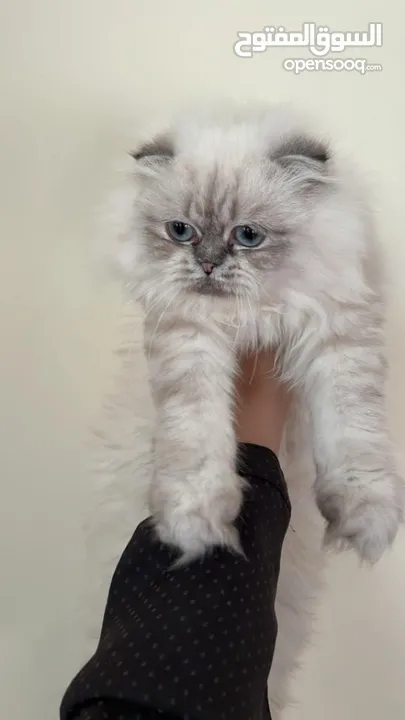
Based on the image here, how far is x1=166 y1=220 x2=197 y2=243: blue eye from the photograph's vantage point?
0.95m

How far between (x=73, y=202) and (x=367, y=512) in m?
0.85

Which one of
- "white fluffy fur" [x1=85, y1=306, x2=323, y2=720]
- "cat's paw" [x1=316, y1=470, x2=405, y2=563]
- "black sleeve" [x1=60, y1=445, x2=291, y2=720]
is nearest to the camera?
"black sleeve" [x1=60, y1=445, x2=291, y2=720]

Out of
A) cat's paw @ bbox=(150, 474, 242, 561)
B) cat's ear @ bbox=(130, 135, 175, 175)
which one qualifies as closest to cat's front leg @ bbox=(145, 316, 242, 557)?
cat's paw @ bbox=(150, 474, 242, 561)

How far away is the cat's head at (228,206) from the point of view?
94 cm

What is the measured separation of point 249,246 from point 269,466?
1.00 feet

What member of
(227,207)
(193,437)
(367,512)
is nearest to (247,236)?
(227,207)

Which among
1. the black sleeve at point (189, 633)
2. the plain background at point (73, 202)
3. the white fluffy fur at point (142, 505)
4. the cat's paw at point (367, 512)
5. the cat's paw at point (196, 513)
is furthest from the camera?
the plain background at point (73, 202)

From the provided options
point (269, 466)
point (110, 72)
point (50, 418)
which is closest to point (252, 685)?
point (269, 466)

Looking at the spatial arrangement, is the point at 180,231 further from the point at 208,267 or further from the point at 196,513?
the point at 196,513

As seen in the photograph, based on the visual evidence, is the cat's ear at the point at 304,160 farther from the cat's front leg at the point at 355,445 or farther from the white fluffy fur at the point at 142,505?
the white fluffy fur at the point at 142,505

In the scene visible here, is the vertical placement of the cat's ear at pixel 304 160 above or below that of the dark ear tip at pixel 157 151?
below

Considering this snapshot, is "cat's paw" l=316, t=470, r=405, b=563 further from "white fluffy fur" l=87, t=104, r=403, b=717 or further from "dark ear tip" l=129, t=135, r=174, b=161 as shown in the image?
"dark ear tip" l=129, t=135, r=174, b=161

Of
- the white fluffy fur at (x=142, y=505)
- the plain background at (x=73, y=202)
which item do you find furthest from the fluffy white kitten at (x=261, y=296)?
the plain background at (x=73, y=202)

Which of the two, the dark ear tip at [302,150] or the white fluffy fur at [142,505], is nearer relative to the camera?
the dark ear tip at [302,150]
